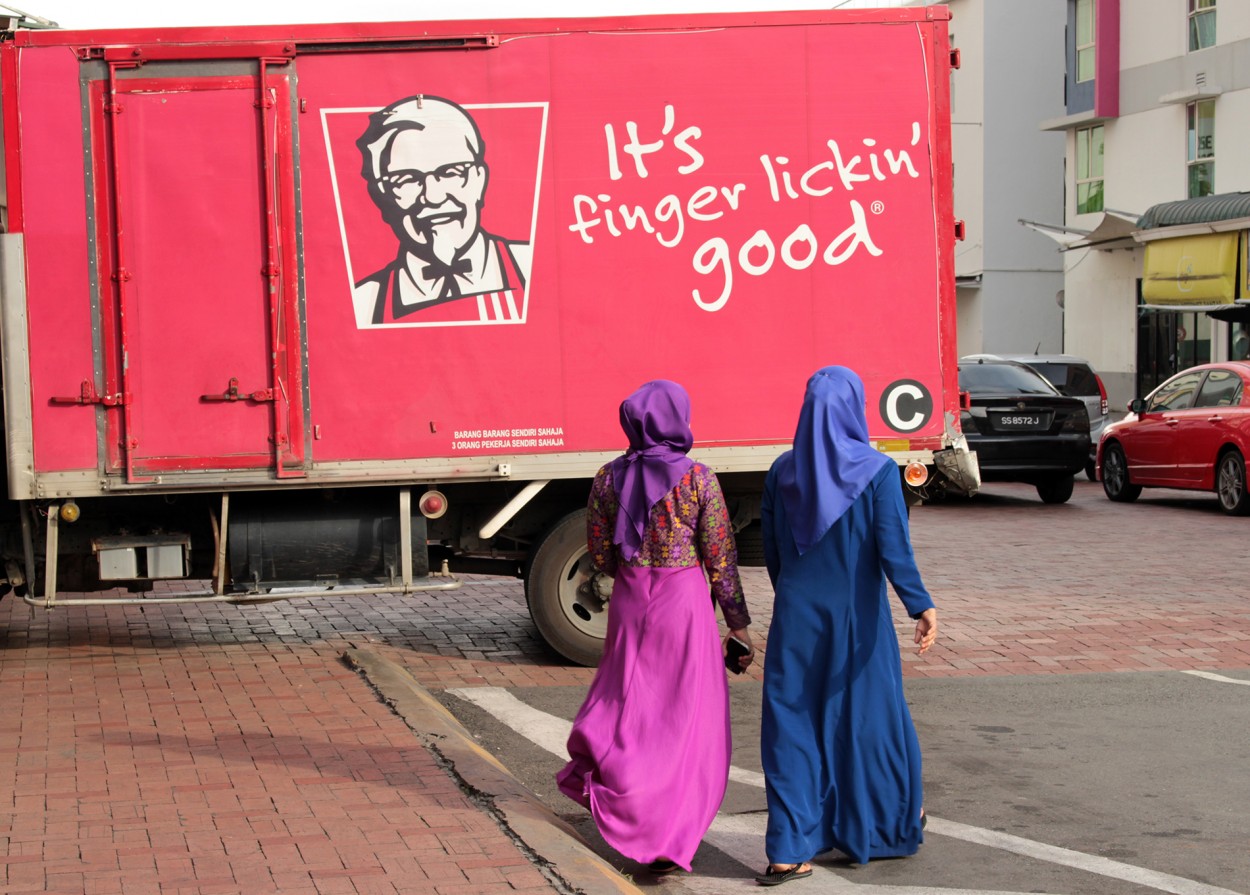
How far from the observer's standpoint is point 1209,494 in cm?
2114

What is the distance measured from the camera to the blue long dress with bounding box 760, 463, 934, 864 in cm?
545

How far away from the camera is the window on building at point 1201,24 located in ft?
105

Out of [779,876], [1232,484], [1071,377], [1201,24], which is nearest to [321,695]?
[779,876]

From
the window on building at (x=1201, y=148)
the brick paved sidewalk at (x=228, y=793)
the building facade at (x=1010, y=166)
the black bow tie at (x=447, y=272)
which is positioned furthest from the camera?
the building facade at (x=1010, y=166)

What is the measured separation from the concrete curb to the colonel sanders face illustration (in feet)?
7.80

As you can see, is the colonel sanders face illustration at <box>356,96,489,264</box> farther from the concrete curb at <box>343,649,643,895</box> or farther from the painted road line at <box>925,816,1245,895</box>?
the painted road line at <box>925,816,1245,895</box>

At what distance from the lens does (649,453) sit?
575 cm

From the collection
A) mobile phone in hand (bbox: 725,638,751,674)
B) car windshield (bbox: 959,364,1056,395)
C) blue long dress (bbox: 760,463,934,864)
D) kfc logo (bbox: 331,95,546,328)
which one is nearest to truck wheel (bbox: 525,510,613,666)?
kfc logo (bbox: 331,95,546,328)

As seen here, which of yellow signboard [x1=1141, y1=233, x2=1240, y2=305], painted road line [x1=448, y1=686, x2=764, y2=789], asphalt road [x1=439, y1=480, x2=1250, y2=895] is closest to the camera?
asphalt road [x1=439, y1=480, x2=1250, y2=895]

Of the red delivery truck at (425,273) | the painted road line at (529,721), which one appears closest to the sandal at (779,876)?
the painted road line at (529,721)

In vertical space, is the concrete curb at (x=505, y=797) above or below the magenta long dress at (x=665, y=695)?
below

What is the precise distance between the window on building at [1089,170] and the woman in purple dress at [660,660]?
32770mm

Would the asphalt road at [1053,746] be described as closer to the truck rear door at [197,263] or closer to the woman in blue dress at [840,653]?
the woman in blue dress at [840,653]

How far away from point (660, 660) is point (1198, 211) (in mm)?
26908
